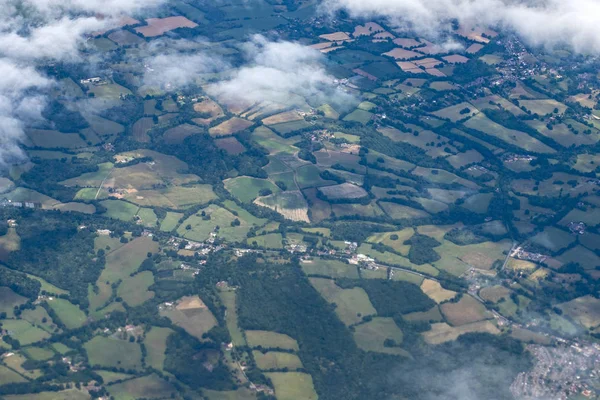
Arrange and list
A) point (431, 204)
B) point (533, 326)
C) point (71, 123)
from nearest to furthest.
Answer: point (533, 326), point (431, 204), point (71, 123)

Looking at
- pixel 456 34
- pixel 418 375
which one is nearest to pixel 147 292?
pixel 418 375

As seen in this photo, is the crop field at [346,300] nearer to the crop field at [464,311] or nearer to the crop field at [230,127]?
the crop field at [464,311]

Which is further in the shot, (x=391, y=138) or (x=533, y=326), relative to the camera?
(x=391, y=138)

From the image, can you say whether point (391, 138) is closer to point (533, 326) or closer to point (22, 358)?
point (533, 326)

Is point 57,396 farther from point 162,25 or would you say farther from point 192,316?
point 162,25

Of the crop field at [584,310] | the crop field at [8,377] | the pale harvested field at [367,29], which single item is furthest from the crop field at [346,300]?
the pale harvested field at [367,29]

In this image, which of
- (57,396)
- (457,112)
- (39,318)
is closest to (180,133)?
(457,112)

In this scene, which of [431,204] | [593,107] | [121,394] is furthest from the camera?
[593,107]
